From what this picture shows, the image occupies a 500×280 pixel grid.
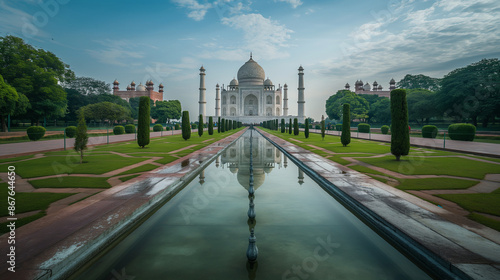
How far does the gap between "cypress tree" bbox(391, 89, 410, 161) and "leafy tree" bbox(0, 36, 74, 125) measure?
2717cm

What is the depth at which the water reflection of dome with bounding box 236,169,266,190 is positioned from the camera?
524 cm

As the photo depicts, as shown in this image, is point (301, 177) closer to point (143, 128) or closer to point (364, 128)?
point (143, 128)

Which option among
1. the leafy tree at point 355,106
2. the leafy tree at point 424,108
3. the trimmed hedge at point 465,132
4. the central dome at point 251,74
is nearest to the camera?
the trimmed hedge at point 465,132

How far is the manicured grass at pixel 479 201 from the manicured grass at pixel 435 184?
47 centimetres

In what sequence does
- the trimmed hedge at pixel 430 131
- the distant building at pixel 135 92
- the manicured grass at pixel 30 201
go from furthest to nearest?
the distant building at pixel 135 92 → the trimmed hedge at pixel 430 131 → the manicured grass at pixel 30 201

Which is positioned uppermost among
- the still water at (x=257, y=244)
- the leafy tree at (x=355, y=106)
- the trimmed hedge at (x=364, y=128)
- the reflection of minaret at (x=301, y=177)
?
the leafy tree at (x=355, y=106)

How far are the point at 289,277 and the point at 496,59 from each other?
120 feet

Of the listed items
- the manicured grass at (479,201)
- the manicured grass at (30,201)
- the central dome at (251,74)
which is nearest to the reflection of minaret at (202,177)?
the manicured grass at (30,201)

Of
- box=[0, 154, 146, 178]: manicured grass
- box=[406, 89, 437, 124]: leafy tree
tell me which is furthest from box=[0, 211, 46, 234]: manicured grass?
box=[406, 89, 437, 124]: leafy tree

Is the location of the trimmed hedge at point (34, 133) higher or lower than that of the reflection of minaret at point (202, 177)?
higher

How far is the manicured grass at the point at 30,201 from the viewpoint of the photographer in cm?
339

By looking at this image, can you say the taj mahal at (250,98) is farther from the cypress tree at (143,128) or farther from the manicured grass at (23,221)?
the manicured grass at (23,221)

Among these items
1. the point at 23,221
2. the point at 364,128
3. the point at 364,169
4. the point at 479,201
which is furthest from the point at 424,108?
the point at 23,221

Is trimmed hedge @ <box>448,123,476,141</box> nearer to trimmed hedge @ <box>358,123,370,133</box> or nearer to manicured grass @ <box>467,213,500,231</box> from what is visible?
trimmed hedge @ <box>358,123,370,133</box>
